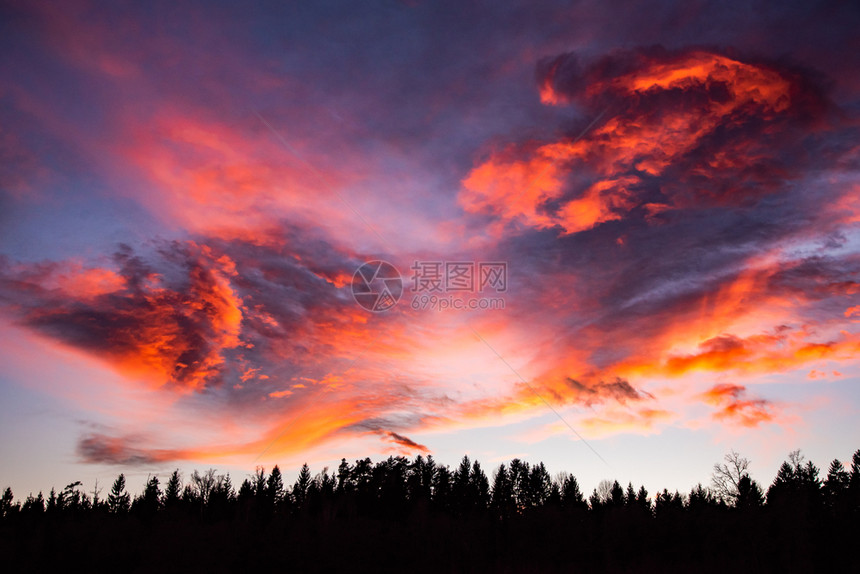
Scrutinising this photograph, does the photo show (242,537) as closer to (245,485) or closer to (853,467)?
(245,485)

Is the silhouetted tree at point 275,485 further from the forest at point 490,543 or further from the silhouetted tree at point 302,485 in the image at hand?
the forest at point 490,543

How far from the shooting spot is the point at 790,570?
22172 millimetres

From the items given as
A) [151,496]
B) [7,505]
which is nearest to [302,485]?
[151,496]

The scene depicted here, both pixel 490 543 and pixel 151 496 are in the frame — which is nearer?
pixel 490 543

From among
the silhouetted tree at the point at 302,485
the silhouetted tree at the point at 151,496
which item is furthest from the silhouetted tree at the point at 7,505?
the silhouetted tree at the point at 302,485

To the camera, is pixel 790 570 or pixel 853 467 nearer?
pixel 790 570

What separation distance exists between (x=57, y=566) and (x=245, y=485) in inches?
4328

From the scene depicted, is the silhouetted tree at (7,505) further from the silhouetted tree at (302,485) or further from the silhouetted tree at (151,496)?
the silhouetted tree at (302,485)

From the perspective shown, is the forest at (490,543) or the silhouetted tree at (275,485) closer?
the forest at (490,543)

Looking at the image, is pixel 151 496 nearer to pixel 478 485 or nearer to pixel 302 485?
pixel 302 485

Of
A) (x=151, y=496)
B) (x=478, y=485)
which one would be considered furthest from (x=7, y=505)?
(x=478, y=485)

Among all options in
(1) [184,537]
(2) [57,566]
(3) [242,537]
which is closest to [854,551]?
(3) [242,537]

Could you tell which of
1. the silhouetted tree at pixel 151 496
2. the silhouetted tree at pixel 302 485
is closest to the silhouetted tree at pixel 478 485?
the silhouetted tree at pixel 302 485

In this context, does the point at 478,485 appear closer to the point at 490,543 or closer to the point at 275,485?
the point at 275,485
